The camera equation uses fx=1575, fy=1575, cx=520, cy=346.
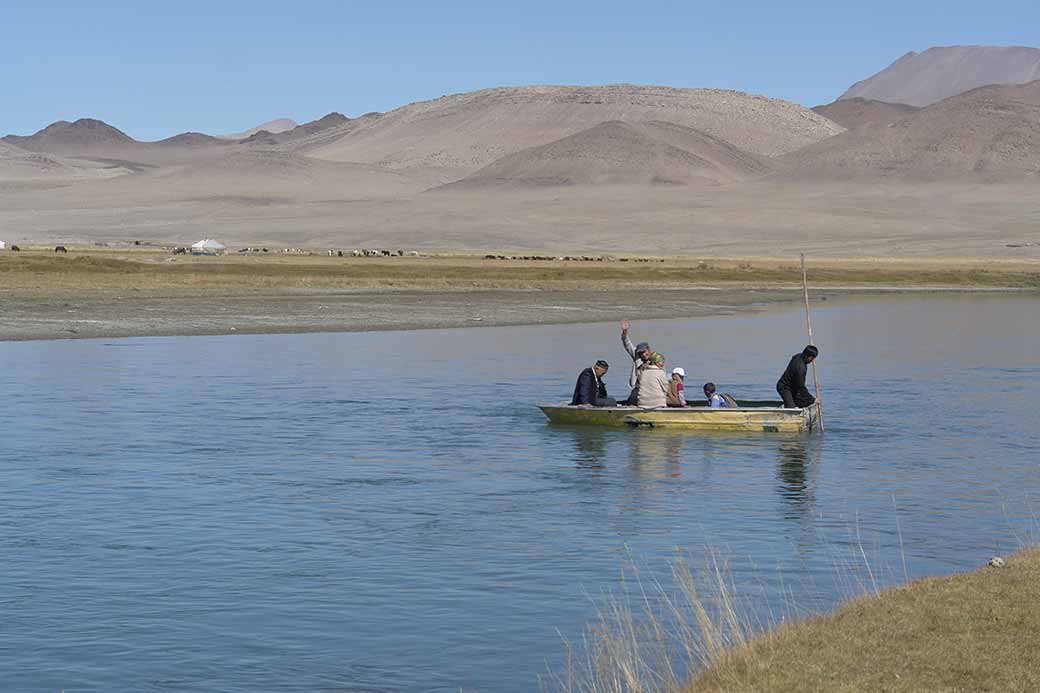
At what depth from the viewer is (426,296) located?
69938 mm

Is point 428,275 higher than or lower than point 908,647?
higher

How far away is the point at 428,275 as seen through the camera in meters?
84.2

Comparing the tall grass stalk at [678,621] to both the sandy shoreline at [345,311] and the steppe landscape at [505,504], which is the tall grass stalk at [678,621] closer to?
the steppe landscape at [505,504]

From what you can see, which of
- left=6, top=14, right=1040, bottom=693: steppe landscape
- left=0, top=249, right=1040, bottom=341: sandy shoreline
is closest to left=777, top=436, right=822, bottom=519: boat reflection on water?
left=6, top=14, right=1040, bottom=693: steppe landscape

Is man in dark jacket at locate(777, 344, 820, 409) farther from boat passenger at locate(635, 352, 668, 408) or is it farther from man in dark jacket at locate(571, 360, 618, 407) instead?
man in dark jacket at locate(571, 360, 618, 407)

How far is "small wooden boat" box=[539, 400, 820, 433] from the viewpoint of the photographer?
89.3ft

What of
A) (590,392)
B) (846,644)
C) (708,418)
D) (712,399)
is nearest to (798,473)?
(708,418)

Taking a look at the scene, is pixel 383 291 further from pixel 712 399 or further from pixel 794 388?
pixel 794 388

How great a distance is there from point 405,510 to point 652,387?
849cm

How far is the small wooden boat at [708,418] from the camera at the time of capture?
27219 millimetres

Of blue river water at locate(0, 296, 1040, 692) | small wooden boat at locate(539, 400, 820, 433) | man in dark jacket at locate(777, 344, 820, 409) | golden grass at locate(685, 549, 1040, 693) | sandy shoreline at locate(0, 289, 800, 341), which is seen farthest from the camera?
sandy shoreline at locate(0, 289, 800, 341)

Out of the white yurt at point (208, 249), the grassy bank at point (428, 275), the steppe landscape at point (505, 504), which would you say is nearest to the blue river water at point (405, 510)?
the steppe landscape at point (505, 504)

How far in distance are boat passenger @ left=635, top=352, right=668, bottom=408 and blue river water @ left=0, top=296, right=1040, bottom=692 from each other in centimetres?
57

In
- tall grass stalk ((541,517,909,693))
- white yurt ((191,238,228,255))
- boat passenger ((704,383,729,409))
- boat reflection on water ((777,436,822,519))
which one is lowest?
boat reflection on water ((777,436,822,519))
